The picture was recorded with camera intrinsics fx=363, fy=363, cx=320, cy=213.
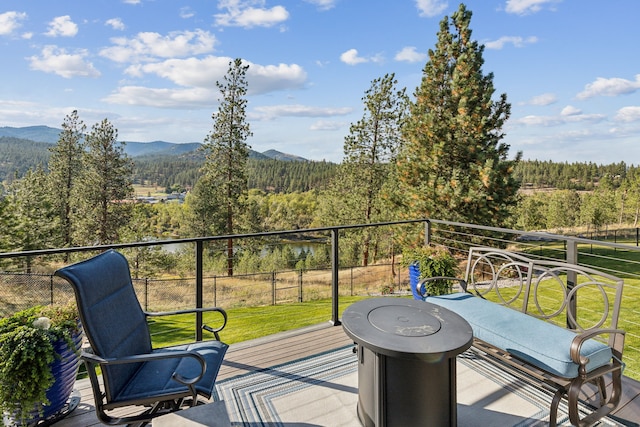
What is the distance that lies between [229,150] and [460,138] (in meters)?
10.5

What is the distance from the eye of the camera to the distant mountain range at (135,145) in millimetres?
19783

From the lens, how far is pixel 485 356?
2.95 metres

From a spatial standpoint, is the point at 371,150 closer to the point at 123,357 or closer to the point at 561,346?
the point at 561,346

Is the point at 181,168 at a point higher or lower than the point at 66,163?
higher

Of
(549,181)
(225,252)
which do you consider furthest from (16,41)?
(549,181)

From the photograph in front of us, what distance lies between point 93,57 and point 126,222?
45.8 feet

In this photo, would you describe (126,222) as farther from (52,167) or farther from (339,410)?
(339,410)

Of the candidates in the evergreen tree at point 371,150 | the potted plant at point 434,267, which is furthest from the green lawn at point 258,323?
the evergreen tree at point 371,150

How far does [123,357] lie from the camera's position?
176 cm

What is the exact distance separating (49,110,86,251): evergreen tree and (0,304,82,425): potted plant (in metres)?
20.8

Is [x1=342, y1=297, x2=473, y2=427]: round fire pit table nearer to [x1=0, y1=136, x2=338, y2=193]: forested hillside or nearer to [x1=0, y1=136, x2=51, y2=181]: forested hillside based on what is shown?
[x1=0, y1=136, x2=338, y2=193]: forested hillside

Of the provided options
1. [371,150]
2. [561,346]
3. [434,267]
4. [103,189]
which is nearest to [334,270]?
[434,267]

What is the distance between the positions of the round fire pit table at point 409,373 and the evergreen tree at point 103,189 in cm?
1841

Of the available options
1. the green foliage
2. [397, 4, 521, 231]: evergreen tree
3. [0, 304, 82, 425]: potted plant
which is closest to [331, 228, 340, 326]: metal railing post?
[0, 304, 82, 425]: potted plant
